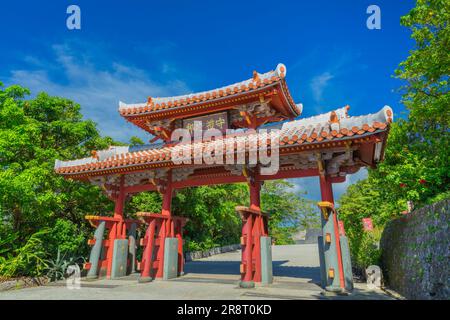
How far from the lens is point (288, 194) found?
132 ft

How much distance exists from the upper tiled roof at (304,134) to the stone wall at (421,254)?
2302 millimetres

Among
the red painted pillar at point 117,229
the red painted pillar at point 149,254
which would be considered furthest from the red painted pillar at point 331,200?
the red painted pillar at point 117,229

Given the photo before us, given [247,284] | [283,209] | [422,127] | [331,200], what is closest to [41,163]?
[247,284]

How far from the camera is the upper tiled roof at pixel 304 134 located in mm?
7111

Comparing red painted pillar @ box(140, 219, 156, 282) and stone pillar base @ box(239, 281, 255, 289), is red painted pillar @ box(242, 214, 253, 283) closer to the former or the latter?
stone pillar base @ box(239, 281, 255, 289)

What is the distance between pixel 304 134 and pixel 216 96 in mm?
4061

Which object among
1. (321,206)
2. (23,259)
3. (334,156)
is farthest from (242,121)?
(23,259)

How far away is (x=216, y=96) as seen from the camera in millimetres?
10773

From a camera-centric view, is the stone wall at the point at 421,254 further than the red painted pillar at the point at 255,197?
No

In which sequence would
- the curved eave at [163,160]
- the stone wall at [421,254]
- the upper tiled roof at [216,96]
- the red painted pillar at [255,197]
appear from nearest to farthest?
the stone wall at [421,254] < the curved eave at [163,160] < the red painted pillar at [255,197] < the upper tiled roof at [216,96]

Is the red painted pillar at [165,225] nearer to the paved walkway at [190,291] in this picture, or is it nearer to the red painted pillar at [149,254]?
the red painted pillar at [149,254]
